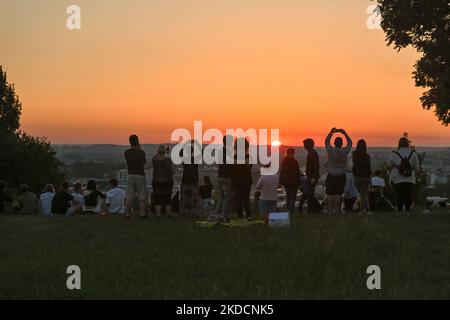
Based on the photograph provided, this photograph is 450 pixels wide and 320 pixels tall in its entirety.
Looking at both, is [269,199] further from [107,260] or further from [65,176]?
[65,176]

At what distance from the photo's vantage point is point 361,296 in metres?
7.06

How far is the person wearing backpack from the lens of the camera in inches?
632

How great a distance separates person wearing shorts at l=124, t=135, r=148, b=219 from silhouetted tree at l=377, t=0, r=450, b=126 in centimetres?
1039

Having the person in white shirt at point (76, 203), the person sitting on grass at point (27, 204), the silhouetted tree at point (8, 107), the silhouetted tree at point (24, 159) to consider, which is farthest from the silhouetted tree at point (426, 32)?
the silhouetted tree at point (8, 107)

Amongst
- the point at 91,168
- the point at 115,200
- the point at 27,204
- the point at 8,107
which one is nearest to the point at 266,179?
the point at 115,200

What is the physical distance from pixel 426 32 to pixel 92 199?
1255 cm

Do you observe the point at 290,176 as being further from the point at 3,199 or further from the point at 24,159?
the point at 24,159

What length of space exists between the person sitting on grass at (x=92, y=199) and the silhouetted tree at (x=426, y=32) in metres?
11.2

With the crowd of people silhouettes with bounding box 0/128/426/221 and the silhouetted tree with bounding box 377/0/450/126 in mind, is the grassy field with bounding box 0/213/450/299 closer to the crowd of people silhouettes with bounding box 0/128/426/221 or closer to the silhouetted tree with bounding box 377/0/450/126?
the crowd of people silhouettes with bounding box 0/128/426/221

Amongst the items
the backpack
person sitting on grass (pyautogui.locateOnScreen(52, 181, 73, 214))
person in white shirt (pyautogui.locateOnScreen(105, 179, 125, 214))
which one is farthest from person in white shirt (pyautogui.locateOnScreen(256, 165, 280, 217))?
person sitting on grass (pyautogui.locateOnScreen(52, 181, 73, 214))

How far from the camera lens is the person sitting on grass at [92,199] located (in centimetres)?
1972

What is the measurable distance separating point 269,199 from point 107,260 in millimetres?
7547

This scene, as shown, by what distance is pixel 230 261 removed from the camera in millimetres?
8984
